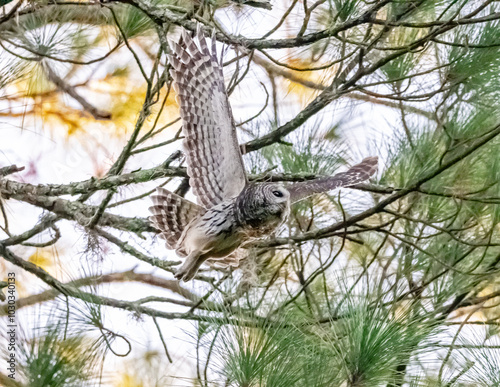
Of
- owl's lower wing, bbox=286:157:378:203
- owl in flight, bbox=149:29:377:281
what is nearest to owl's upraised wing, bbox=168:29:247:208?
owl in flight, bbox=149:29:377:281

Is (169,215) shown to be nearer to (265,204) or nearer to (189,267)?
(189,267)

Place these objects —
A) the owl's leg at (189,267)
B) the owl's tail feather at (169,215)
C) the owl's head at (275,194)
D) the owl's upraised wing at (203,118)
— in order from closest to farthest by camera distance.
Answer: the owl's head at (275,194) < the owl's leg at (189,267) < the owl's upraised wing at (203,118) < the owl's tail feather at (169,215)

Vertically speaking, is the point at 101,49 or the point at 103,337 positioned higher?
the point at 101,49

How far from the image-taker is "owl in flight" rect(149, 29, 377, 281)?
2.27 m

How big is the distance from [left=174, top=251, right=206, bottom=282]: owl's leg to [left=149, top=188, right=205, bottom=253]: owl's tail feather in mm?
261

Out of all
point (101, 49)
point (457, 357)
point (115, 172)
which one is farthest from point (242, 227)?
point (101, 49)

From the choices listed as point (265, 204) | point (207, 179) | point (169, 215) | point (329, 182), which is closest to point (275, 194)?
point (265, 204)

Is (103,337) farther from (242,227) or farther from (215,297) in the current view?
(242,227)

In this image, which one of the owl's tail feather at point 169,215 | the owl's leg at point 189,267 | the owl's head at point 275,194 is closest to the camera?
the owl's head at point 275,194

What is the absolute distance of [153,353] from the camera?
2.98 metres

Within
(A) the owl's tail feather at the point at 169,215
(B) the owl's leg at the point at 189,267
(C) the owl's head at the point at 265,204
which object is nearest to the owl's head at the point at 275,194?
(C) the owl's head at the point at 265,204

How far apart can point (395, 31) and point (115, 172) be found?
3.19ft

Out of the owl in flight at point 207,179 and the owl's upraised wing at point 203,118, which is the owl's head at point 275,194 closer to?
the owl in flight at point 207,179

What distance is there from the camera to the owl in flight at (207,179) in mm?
2266
